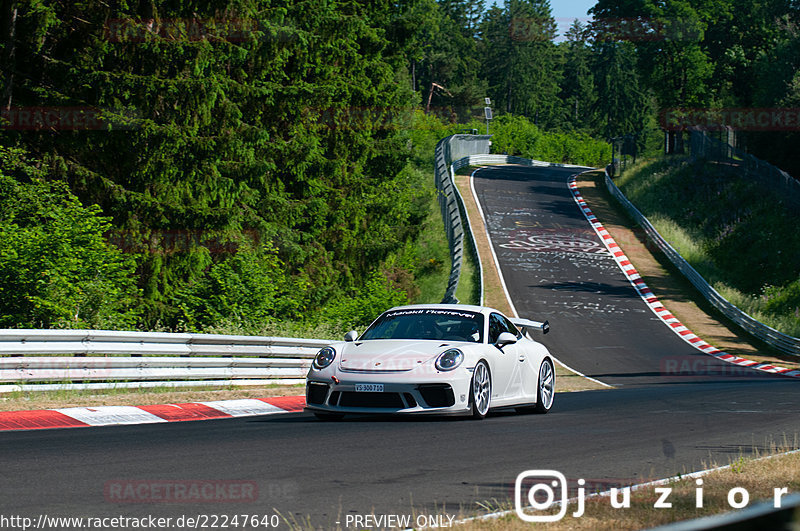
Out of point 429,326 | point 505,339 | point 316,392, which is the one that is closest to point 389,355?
point 316,392

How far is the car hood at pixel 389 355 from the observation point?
10742 millimetres

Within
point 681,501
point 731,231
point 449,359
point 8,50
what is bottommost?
point 731,231

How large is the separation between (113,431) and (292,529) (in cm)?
485

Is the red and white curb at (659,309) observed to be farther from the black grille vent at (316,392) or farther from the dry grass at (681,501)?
the dry grass at (681,501)

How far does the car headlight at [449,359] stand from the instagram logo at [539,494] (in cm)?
360

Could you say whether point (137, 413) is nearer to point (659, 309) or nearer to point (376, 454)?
point (376, 454)

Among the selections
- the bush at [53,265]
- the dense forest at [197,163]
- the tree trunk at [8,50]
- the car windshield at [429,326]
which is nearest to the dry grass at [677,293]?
the dense forest at [197,163]

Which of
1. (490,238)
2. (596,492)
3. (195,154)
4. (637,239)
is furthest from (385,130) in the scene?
(596,492)

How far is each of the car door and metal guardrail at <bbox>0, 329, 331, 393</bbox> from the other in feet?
16.1

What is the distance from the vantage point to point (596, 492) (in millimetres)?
6180

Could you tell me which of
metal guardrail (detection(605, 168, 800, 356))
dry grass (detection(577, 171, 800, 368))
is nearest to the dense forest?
dry grass (detection(577, 171, 800, 368))

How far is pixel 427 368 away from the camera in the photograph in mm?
10664

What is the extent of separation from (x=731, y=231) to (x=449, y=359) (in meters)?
41.5

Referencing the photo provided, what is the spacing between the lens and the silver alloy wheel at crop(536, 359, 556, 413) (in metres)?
12.7
